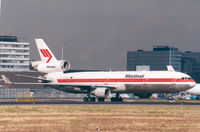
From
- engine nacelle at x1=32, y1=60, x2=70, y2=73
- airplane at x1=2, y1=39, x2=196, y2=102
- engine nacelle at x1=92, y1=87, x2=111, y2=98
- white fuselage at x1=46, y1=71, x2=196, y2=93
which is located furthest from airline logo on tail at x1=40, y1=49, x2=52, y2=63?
engine nacelle at x1=92, y1=87, x2=111, y2=98

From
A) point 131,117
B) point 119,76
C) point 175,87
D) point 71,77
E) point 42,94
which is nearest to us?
point 131,117

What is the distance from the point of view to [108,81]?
4033 inches

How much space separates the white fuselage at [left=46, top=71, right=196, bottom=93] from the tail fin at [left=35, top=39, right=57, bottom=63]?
623 centimetres

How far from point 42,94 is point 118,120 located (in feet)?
387

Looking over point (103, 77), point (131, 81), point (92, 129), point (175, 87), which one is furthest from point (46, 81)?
point (92, 129)

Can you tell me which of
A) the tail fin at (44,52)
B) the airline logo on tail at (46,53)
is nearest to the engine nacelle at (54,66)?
the tail fin at (44,52)

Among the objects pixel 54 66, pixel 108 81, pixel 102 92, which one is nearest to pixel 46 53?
pixel 54 66

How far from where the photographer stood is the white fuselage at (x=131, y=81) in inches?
3733

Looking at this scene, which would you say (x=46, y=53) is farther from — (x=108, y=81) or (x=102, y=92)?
(x=102, y=92)

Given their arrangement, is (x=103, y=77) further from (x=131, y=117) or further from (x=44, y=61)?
(x=131, y=117)

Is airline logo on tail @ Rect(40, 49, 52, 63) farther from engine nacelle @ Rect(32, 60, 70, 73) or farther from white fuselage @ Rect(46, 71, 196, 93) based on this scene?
white fuselage @ Rect(46, 71, 196, 93)

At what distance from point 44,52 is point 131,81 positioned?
2578 centimetres

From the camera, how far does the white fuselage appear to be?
9481 centimetres

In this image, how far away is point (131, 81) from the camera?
9869 cm
